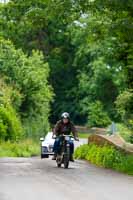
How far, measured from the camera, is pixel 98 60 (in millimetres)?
78250

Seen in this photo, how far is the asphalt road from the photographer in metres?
14.0

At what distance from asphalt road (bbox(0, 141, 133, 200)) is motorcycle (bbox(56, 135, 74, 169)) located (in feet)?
1.14

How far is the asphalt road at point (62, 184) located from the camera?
1405 cm

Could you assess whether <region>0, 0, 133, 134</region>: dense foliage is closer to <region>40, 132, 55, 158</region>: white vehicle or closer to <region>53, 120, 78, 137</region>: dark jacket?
<region>53, 120, 78, 137</region>: dark jacket

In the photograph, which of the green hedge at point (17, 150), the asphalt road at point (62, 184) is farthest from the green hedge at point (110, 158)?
the green hedge at point (17, 150)

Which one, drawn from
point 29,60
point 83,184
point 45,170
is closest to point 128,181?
point 83,184

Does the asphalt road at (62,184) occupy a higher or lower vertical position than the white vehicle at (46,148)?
lower

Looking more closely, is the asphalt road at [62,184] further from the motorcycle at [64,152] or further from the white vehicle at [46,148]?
the white vehicle at [46,148]

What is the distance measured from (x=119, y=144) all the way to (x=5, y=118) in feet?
61.5

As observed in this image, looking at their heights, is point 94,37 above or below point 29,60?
below

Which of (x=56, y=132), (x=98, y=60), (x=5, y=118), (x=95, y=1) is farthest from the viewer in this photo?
(x=98, y=60)

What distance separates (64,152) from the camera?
21953mm

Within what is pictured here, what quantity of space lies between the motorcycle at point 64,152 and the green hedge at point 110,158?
158 centimetres

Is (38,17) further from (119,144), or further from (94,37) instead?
(119,144)
